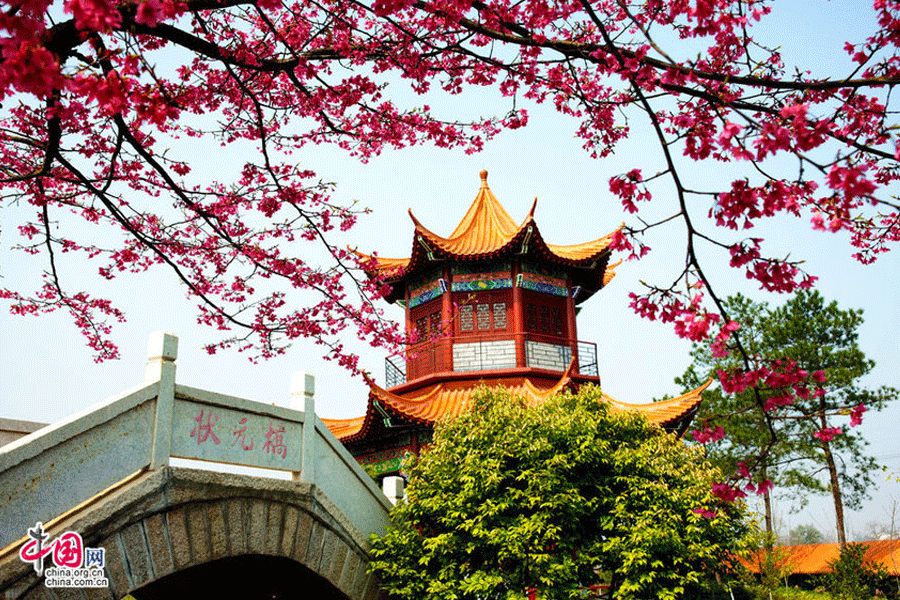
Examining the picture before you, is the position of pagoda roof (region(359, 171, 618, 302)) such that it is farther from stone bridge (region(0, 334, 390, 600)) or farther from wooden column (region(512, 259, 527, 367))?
stone bridge (region(0, 334, 390, 600))

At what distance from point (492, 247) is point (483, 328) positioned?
1.72 meters

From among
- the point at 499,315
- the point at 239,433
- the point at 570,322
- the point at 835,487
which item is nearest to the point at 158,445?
the point at 239,433

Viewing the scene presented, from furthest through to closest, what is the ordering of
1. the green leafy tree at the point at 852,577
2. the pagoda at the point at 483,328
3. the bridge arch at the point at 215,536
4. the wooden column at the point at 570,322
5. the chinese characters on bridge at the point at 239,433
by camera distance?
the green leafy tree at the point at 852,577 → the wooden column at the point at 570,322 → the pagoda at the point at 483,328 → the chinese characters on bridge at the point at 239,433 → the bridge arch at the point at 215,536

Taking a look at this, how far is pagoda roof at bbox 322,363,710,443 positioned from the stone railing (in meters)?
4.49

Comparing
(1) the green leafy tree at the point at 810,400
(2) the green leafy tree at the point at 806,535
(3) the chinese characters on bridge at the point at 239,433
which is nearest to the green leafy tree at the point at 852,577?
(1) the green leafy tree at the point at 810,400

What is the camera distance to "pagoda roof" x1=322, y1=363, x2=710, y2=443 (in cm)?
1291

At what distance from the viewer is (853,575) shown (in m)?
18.2

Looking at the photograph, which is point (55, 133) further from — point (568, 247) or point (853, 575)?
point (853, 575)

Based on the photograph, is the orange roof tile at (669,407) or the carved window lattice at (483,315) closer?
the orange roof tile at (669,407)

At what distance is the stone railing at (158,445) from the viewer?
16.3 feet

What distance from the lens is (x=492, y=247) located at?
14.9 m

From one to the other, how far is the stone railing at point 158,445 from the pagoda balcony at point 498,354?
6107 millimetres

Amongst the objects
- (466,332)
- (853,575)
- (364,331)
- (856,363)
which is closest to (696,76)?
(364,331)

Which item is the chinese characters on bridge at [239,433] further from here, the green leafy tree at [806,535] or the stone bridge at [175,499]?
the green leafy tree at [806,535]
